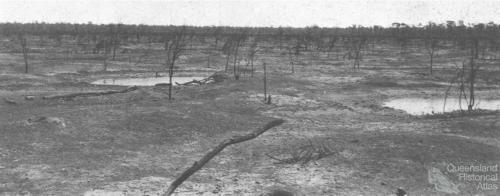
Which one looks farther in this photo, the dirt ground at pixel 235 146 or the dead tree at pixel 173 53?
the dead tree at pixel 173 53

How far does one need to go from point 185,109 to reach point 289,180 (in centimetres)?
566

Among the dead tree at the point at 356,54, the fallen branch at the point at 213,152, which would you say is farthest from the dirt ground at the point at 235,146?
the dead tree at the point at 356,54

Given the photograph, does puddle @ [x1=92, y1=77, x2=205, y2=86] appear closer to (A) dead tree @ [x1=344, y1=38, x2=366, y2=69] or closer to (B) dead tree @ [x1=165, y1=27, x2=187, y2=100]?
(B) dead tree @ [x1=165, y1=27, x2=187, y2=100]

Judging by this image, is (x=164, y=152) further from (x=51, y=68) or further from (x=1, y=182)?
(x=51, y=68)

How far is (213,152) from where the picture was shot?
9.66 metres

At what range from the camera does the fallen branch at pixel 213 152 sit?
7930 millimetres

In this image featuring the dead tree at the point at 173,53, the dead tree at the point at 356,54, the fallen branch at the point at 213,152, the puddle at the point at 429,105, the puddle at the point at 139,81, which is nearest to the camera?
the fallen branch at the point at 213,152

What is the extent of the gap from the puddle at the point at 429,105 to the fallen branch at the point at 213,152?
206 inches

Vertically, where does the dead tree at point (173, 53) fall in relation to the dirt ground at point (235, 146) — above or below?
above

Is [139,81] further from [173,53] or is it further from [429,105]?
[429,105]

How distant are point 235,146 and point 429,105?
8947 mm

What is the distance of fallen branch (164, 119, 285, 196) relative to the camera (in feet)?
26.0

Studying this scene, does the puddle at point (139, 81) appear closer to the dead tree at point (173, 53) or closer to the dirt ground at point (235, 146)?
the dead tree at point (173, 53)

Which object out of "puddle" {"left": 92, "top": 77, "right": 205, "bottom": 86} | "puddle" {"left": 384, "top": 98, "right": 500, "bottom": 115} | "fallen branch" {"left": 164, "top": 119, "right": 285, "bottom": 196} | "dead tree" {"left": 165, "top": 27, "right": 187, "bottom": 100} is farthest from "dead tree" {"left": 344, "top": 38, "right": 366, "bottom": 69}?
"fallen branch" {"left": 164, "top": 119, "right": 285, "bottom": 196}
